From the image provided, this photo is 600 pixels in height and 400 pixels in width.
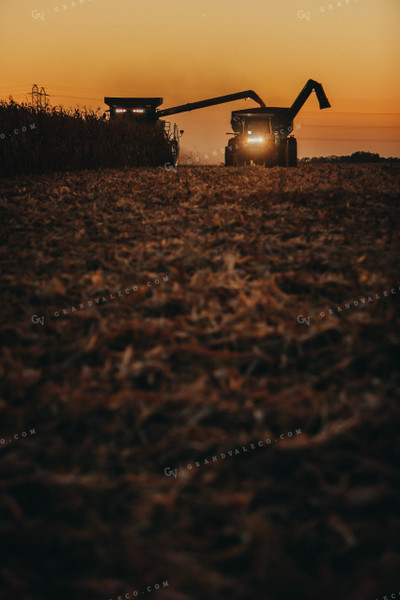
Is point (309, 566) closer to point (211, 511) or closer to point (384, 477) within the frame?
point (211, 511)

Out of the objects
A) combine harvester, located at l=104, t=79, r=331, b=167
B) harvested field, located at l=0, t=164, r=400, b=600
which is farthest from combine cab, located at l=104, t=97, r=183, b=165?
harvested field, located at l=0, t=164, r=400, b=600

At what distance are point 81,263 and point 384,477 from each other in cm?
331

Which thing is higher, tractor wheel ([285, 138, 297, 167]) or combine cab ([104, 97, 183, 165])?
combine cab ([104, 97, 183, 165])

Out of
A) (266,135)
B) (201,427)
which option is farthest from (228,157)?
(201,427)

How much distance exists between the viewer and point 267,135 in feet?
69.7

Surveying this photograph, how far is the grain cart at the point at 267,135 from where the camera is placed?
2075 cm

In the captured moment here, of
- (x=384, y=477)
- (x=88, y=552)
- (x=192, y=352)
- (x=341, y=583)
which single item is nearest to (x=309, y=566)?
(x=341, y=583)

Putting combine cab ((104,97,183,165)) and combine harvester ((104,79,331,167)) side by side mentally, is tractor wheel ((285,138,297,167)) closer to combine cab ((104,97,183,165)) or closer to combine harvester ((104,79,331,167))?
combine harvester ((104,79,331,167))

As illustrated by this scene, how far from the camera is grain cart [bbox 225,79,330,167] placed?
20.8 m

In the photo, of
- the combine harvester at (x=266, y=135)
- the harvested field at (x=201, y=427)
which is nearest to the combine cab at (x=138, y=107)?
the combine harvester at (x=266, y=135)

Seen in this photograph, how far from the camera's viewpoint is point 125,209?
7.23 meters

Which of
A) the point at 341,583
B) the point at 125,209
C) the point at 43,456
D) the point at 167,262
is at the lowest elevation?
the point at 341,583

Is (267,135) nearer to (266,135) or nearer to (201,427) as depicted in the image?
(266,135)

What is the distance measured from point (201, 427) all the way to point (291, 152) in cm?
2098
